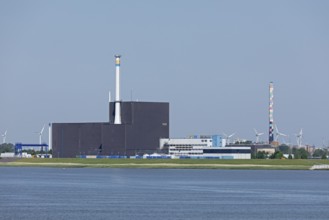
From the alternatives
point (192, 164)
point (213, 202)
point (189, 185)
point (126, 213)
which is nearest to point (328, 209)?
point (213, 202)

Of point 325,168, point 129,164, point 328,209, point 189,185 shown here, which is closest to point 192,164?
point 129,164

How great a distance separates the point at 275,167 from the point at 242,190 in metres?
92.8

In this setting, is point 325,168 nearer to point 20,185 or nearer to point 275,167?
point 275,167

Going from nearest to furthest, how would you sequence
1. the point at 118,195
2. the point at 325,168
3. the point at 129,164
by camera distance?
the point at 118,195 → the point at 325,168 → the point at 129,164

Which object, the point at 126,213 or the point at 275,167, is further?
the point at 275,167

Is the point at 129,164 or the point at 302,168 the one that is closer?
the point at 302,168

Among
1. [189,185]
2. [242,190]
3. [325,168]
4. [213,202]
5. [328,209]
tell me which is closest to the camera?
[328,209]

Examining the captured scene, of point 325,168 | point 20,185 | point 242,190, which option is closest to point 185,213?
point 242,190

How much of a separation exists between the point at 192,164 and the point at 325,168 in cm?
2637

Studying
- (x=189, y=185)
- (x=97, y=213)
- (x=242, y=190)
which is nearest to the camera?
(x=97, y=213)

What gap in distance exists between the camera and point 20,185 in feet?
348

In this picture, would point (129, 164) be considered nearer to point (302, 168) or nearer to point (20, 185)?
point (302, 168)

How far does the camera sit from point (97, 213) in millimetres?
69625

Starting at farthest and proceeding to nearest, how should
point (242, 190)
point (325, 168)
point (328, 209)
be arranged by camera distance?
point (325, 168)
point (242, 190)
point (328, 209)
